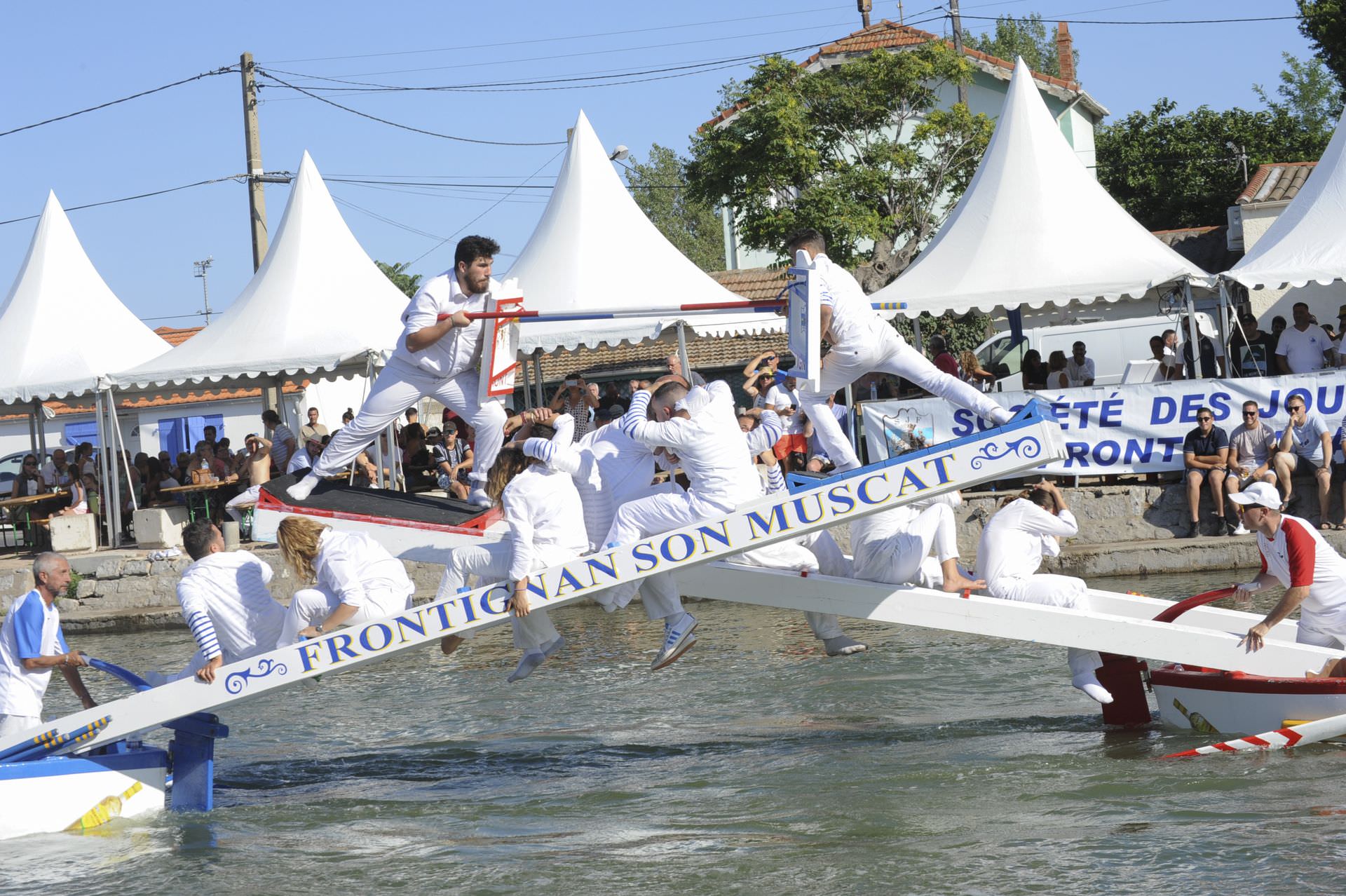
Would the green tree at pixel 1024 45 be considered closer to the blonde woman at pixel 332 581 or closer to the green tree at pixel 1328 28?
the green tree at pixel 1328 28

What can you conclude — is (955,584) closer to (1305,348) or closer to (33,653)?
(33,653)

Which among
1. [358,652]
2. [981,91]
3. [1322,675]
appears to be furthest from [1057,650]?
[981,91]

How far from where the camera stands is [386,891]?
293 inches

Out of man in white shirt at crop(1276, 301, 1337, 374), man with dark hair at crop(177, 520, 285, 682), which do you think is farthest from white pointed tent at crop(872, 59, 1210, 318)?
man with dark hair at crop(177, 520, 285, 682)

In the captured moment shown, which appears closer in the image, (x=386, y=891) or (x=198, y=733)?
(x=386, y=891)

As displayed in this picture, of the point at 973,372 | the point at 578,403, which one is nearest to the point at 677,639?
the point at 578,403

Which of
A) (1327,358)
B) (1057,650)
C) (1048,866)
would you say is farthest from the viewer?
(1327,358)

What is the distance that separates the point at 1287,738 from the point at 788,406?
306 inches

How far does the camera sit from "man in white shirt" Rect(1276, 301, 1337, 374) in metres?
16.5

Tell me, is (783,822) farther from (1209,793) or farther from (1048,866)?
(1209,793)

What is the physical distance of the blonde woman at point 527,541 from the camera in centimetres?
821

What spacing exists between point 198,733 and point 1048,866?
5.24 metres

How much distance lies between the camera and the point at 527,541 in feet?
27.0

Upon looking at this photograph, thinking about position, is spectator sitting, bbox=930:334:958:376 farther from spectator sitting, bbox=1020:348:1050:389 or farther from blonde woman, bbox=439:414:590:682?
blonde woman, bbox=439:414:590:682
